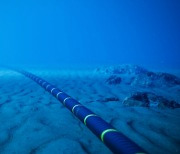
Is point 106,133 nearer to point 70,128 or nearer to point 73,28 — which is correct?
point 70,128

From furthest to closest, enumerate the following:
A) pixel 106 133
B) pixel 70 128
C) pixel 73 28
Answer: pixel 73 28 → pixel 70 128 → pixel 106 133

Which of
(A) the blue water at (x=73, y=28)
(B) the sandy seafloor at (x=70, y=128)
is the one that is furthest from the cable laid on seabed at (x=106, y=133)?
(A) the blue water at (x=73, y=28)

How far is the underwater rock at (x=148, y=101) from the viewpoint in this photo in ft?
15.1

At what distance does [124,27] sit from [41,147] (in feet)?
Result: 478

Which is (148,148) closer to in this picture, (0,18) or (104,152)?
(104,152)

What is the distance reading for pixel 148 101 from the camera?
4832mm

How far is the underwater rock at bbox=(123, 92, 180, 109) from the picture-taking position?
4605 millimetres

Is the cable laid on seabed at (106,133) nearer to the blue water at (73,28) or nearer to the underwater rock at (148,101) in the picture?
the underwater rock at (148,101)

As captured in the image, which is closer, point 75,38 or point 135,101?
point 135,101

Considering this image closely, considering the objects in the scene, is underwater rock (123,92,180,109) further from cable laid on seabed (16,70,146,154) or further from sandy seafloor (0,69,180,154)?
cable laid on seabed (16,70,146,154)

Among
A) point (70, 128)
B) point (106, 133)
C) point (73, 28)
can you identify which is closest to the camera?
point (106, 133)

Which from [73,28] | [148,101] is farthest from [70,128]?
[73,28]

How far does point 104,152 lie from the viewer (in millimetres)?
2551

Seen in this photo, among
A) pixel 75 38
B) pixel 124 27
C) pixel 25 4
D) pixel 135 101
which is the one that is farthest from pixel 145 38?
pixel 135 101
